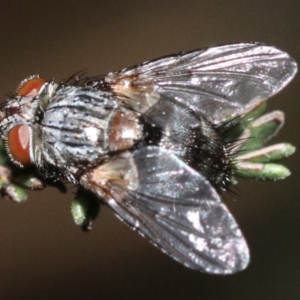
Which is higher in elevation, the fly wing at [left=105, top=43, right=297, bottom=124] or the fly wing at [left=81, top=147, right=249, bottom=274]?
the fly wing at [left=105, top=43, right=297, bottom=124]

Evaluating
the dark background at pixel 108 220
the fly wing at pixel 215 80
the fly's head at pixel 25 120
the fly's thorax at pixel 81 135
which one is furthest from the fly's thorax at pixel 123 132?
the dark background at pixel 108 220

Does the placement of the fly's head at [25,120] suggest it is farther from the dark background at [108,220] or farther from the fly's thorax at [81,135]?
the dark background at [108,220]

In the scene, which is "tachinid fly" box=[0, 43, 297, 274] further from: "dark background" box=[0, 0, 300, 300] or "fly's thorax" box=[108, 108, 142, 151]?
"dark background" box=[0, 0, 300, 300]

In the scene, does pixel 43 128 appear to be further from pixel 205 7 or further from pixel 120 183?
pixel 205 7

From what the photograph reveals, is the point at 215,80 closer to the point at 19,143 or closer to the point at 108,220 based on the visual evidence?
the point at 19,143

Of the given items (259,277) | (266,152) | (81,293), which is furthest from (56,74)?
(266,152)

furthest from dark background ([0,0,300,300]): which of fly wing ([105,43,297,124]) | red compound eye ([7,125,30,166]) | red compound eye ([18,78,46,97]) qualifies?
red compound eye ([7,125,30,166])
